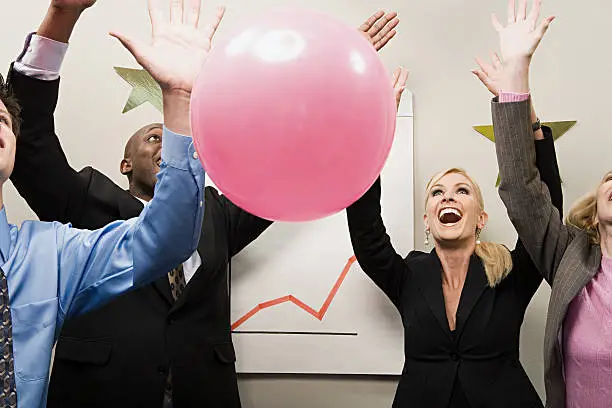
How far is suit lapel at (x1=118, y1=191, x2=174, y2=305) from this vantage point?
1.75 metres

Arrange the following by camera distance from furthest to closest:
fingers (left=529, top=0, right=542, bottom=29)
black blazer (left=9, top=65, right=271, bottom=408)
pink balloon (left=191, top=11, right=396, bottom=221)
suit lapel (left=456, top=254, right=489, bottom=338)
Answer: suit lapel (left=456, top=254, right=489, bottom=338), black blazer (left=9, top=65, right=271, bottom=408), fingers (left=529, top=0, right=542, bottom=29), pink balloon (left=191, top=11, right=396, bottom=221)

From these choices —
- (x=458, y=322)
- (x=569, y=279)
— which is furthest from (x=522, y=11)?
(x=458, y=322)

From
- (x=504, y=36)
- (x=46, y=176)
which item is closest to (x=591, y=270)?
(x=504, y=36)

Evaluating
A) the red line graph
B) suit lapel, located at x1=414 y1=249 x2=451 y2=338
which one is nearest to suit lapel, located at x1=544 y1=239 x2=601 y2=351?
suit lapel, located at x1=414 y1=249 x2=451 y2=338

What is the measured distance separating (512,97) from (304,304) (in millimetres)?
872

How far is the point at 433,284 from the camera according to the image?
1857mm

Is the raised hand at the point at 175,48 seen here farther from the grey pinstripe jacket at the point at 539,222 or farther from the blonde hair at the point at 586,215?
the blonde hair at the point at 586,215

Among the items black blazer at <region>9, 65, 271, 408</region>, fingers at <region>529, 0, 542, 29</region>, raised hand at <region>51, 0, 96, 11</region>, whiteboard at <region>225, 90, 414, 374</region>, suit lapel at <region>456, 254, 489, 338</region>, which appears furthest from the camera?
whiteboard at <region>225, 90, 414, 374</region>

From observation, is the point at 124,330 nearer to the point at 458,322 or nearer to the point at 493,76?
the point at 458,322

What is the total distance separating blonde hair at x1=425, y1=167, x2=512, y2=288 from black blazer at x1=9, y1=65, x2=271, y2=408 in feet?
2.27

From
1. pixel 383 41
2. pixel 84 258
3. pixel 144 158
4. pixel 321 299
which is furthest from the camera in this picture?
pixel 321 299

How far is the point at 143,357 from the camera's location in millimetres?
1701

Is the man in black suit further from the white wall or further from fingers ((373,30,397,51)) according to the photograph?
the white wall

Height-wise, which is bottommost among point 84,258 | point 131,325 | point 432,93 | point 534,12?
point 131,325
